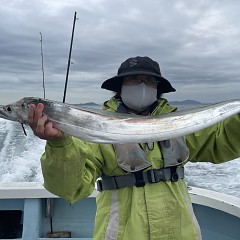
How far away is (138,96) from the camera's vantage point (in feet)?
8.66

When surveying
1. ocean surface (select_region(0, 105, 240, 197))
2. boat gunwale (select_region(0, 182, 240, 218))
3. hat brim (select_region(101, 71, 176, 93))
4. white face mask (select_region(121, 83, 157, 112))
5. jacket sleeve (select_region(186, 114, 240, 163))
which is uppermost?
hat brim (select_region(101, 71, 176, 93))

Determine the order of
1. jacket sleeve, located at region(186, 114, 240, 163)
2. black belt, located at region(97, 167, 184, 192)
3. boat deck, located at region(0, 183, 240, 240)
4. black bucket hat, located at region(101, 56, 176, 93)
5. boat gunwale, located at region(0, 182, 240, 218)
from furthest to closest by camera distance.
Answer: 1. boat deck, located at region(0, 183, 240, 240)
2. boat gunwale, located at region(0, 182, 240, 218)
3. black bucket hat, located at region(101, 56, 176, 93)
4. jacket sleeve, located at region(186, 114, 240, 163)
5. black belt, located at region(97, 167, 184, 192)

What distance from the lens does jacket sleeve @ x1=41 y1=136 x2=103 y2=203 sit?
6.98 feet

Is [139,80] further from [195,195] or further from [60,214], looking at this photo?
[60,214]

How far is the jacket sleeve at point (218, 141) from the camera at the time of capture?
2.51 meters

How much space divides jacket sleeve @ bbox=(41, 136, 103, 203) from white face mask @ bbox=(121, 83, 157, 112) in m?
0.53

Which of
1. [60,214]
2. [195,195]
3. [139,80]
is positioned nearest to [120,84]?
[139,80]

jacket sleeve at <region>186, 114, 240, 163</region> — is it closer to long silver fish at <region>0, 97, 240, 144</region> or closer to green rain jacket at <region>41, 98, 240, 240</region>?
green rain jacket at <region>41, 98, 240, 240</region>

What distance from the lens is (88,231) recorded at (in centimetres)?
478

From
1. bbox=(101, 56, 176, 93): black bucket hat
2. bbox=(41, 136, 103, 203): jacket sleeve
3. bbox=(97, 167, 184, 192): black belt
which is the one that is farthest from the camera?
bbox=(101, 56, 176, 93): black bucket hat

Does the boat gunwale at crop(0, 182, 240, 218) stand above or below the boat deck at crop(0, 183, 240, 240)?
above

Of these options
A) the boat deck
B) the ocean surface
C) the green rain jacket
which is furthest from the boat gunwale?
the ocean surface

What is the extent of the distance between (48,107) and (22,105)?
15 cm

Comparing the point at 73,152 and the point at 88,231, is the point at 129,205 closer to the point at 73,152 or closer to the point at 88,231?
the point at 73,152
